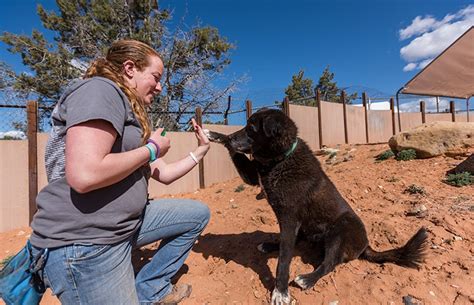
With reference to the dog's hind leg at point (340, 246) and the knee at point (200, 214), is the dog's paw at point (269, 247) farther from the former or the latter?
the knee at point (200, 214)

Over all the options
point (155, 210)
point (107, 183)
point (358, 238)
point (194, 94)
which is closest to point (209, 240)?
point (155, 210)

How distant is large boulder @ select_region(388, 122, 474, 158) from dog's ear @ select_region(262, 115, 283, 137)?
5071mm

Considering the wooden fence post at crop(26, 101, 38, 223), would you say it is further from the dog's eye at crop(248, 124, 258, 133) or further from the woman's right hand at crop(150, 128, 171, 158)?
the woman's right hand at crop(150, 128, 171, 158)

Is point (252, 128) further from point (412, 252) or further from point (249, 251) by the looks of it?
point (412, 252)

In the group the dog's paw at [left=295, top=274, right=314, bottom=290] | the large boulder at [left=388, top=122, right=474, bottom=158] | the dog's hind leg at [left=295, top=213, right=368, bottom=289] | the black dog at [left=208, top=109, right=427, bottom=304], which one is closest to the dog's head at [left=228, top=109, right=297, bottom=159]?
the black dog at [left=208, top=109, right=427, bottom=304]

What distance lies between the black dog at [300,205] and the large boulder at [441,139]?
14.8ft

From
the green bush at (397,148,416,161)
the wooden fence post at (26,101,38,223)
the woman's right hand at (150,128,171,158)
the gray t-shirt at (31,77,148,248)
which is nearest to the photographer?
the gray t-shirt at (31,77,148,248)

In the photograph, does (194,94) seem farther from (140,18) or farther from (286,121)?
(286,121)

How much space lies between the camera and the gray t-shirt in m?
1.46

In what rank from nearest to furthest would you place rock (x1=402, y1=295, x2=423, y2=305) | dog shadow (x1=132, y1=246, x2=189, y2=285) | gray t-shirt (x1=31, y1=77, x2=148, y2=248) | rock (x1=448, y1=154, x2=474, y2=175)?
gray t-shirt (x1=31, y1=77, x2=148, y2=248) < rock (x1=402, y1=295, x2=423, y2=305) < dog shadow (x1=132, y1=246, x2=189, y2=285) < rock (x1=448, y1=154, x2=474, y2=175)

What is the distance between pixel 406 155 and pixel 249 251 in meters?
4.78

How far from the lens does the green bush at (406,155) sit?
6.25 metres

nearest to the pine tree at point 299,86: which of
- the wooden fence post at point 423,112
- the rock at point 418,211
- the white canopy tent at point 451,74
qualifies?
the wooden fence post at point 423,112

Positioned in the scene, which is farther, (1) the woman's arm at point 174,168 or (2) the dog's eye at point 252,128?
(2) the dog's eye at point 252,128
